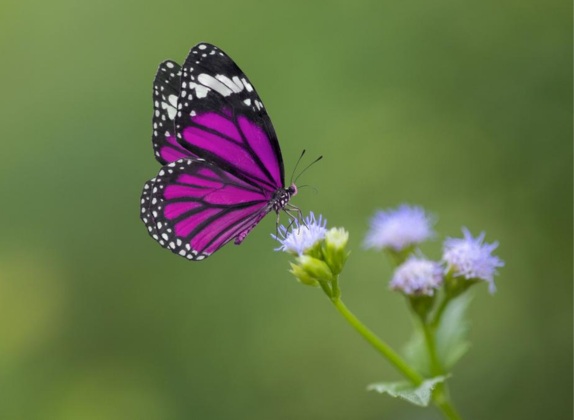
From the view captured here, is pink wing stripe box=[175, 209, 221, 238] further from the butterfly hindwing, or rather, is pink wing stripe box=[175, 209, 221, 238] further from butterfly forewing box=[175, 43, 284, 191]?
butterfly forewing box=[175, 43, 284, 191]

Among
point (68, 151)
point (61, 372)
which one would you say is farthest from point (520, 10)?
point (61, 372)

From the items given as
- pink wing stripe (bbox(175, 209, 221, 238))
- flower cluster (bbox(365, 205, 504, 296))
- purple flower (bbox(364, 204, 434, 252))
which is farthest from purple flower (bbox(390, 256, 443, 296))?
pink wing stripe (bbox(175, 209, 221, 238))

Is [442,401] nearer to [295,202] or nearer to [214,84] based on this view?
[214,84]

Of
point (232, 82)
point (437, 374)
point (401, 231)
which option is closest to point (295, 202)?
point (401, 231)

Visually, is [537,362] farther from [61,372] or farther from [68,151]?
[68,151]

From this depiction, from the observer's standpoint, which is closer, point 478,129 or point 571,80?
point 571,80

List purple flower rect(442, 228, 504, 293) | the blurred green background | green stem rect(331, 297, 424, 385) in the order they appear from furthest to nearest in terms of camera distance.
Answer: the blurred green background < purple flower rect(442, 228, 504, 293) < green stem rect(331, 297, 424, 385)

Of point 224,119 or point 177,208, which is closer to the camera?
point 224,119

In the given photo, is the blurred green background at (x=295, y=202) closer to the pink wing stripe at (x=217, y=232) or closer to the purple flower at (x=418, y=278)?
the purple flower at (x=418, y=278)
